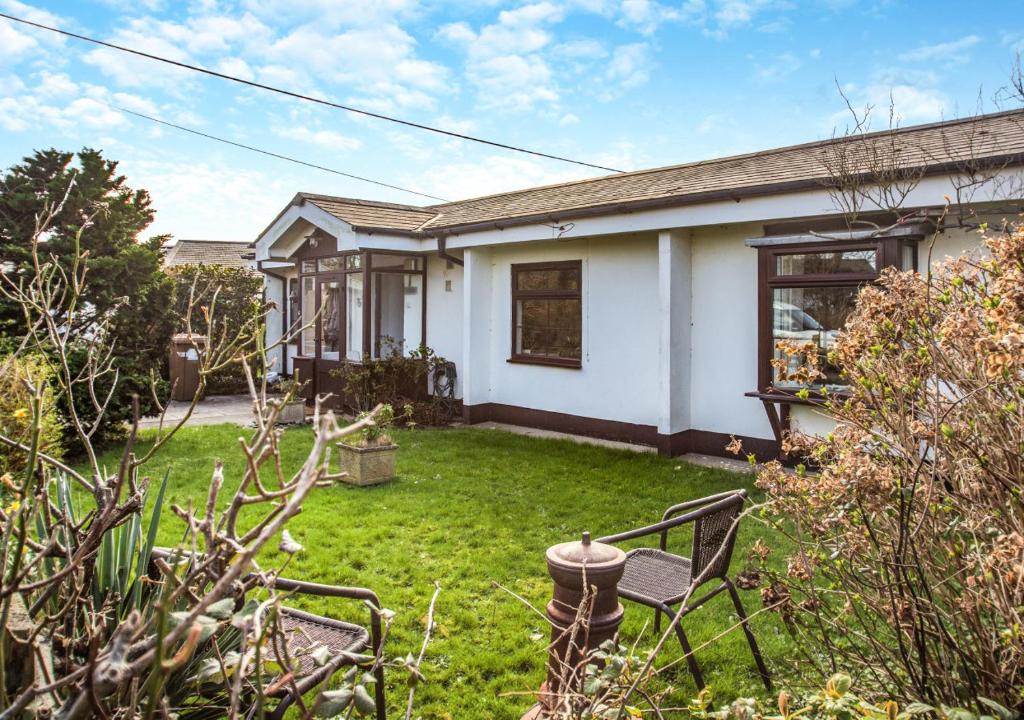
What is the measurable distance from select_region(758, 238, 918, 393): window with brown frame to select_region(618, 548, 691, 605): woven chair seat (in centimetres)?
400

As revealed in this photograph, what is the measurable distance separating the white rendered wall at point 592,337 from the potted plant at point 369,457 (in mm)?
3892

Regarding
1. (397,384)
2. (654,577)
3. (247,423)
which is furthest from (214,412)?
(654,577)

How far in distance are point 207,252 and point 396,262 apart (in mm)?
20964

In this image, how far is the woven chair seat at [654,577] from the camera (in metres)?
3.60

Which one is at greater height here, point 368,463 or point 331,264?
point 331,264

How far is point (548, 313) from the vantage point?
1166 cm

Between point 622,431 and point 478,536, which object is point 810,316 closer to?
point 622,431

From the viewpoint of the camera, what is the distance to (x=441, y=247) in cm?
1264

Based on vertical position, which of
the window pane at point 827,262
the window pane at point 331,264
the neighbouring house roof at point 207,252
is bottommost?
the window pane at point 827,262

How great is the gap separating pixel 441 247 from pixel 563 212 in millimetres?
3148

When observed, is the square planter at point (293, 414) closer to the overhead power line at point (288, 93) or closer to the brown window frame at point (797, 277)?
the overhead power line at point (288, 93)

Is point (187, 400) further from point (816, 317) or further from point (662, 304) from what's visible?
point (816, 317)

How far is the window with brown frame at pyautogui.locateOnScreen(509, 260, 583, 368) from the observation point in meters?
11.2

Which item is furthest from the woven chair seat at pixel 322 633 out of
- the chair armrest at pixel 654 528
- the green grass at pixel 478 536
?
the chair armrest at pixel 654 528
